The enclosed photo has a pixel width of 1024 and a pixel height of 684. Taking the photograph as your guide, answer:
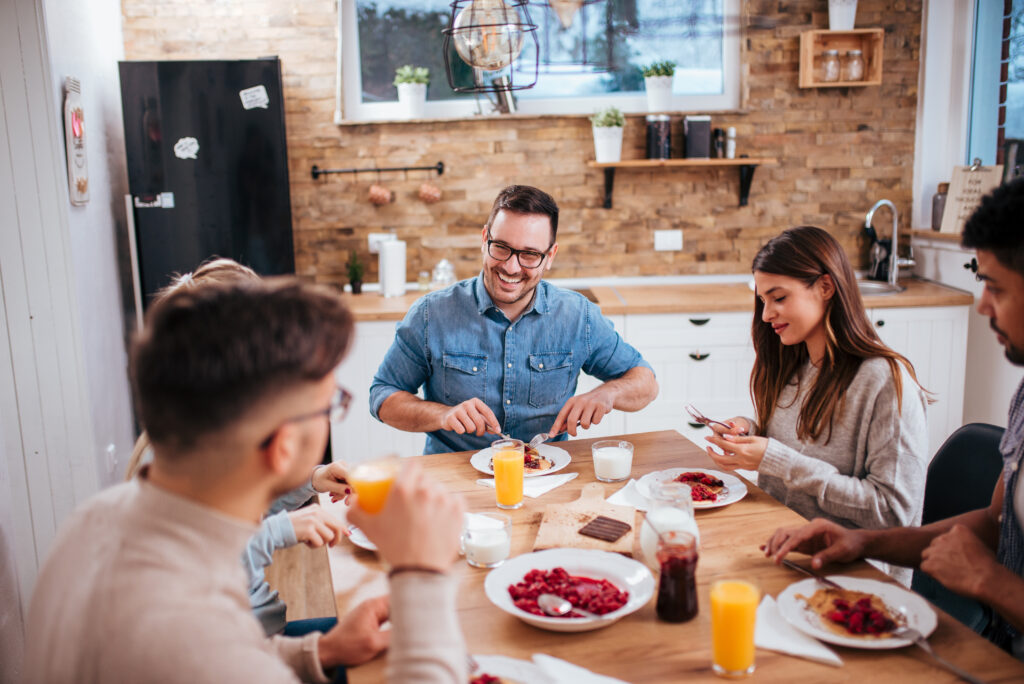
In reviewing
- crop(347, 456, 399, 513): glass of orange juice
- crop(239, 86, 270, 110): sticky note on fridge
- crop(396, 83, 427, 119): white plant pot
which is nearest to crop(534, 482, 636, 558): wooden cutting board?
crop(347, 456, 399, 513): glass of orange juice

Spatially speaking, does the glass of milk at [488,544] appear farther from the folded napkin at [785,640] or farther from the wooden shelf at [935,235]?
the wooden shelf at [935,235]

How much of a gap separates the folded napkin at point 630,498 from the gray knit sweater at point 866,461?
0.26 meters

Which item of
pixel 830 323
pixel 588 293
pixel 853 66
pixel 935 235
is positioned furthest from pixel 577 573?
pixel 853 66

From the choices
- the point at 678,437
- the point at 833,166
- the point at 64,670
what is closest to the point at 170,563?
the point at 64,670

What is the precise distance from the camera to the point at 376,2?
157 inches

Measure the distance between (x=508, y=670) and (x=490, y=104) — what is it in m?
3.39

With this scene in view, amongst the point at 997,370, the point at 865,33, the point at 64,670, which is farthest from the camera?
the point at 865,33

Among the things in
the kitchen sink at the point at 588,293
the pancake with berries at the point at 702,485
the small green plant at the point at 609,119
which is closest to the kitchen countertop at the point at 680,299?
the kitchen sink at the point at 588,293

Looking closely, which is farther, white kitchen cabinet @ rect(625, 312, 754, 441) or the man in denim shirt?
white kitchen cabinet @ rect(625, 312, 754, 441)

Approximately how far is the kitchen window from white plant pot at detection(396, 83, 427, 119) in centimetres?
10

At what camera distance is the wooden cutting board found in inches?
57.8

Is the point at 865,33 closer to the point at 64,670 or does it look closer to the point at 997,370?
the point at 997,370

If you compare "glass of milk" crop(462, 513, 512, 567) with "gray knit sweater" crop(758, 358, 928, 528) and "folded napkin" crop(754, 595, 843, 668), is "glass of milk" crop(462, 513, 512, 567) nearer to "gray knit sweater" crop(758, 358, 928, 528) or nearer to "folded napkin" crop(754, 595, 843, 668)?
"folded napkin" crop(754, 595, 843, 668)

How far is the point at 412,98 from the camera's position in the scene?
396 cm
